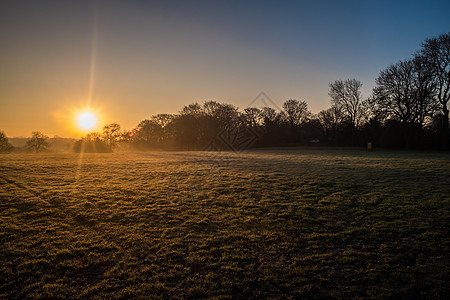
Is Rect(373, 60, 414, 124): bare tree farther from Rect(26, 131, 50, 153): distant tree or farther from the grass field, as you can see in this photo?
Rect(26, 131, 50, 153): distant tree

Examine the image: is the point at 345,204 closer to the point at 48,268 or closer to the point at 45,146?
the point at 48,268

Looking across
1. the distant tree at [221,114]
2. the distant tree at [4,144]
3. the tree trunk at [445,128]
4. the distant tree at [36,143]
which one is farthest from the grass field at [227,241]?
the distant tree at [36,143]

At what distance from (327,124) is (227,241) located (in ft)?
257

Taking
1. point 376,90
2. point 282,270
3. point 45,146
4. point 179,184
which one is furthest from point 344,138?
point 45,146

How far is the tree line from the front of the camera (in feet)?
144

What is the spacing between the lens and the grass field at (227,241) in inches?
186

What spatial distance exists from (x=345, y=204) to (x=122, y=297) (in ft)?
31.1

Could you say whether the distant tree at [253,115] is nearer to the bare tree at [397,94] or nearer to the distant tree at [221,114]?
the distant tree at [221,114]

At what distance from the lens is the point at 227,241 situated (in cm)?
689

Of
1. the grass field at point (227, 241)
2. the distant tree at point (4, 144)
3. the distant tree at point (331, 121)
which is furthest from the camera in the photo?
the distant tree at point (331, 121)

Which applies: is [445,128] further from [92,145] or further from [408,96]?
[92,145]

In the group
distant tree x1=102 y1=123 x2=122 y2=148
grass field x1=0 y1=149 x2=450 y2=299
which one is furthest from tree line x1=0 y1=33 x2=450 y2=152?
grass field x1=0 y1=149 x2=450 y2=299

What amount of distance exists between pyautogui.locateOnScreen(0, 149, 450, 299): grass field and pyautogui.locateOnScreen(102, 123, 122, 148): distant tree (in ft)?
235

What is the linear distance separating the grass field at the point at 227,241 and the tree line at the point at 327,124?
43092 mm
